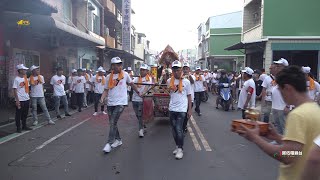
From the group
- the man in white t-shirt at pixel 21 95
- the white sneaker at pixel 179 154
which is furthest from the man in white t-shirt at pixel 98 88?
the white sneaker at pixel 179 154

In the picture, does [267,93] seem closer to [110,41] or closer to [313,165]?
[313,165]

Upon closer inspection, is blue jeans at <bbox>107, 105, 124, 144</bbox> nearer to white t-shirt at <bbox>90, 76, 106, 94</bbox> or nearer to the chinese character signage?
white t-shirt at <bbox>90, 76, 106, 94</bbox>

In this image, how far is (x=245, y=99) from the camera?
29.4 ft

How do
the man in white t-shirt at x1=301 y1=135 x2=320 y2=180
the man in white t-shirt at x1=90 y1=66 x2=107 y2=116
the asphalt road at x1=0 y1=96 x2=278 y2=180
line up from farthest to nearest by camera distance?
the man in white t-shirt at x1=90 y1=66 x2=107 y2=116 → the asphalt road at x1=0 y1=96 x2=278 y2=180 → the man in white t-shirt at x1=301 y1=135 x2=320 y2=180

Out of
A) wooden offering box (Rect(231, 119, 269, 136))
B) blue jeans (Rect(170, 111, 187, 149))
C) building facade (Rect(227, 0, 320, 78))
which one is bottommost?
blue jeans (Rect(170, 111, 187, 149))

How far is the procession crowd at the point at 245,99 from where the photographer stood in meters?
2.41

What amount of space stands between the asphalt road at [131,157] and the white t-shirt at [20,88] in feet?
3.20

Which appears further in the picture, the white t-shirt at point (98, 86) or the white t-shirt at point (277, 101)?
the white t-shirt at point (98, 86)

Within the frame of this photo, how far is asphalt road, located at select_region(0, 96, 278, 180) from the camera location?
19.9 ft

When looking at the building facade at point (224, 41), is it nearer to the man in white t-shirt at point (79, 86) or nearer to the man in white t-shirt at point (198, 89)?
the man in white t-shirt at point (198, 89)

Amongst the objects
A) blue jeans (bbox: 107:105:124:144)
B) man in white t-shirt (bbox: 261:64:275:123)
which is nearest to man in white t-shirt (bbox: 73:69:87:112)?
blue jeans (bbox: 107:105:124:144)

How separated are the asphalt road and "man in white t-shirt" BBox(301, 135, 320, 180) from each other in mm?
3925

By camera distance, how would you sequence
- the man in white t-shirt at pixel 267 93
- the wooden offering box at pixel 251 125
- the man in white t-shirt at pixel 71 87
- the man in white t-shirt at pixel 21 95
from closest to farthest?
the wooden offering box at pixel 251 125 → the man in white t-shirt at pixel 267 93 → the man in white t-shirt at pixel 21 95 → the man in white t-shirt at pixel 71 87

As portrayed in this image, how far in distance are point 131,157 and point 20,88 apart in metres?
4.40
